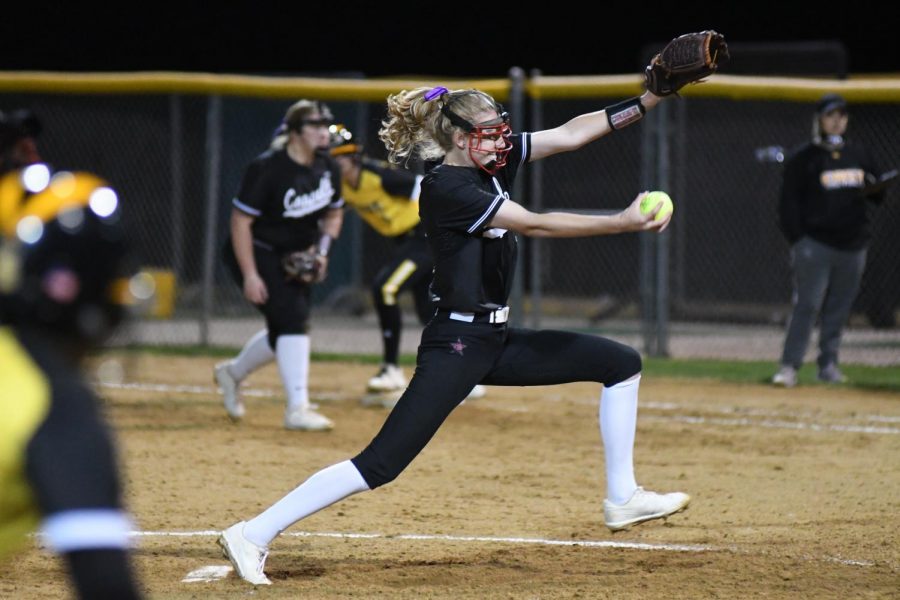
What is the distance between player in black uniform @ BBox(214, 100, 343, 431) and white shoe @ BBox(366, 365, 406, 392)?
118 centimetres

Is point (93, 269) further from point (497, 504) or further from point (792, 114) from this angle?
point (792, 114)

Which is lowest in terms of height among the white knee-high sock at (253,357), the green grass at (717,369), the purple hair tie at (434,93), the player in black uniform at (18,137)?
the green grass at (717,369)

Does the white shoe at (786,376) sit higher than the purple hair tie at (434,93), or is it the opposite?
the purple hair tie at (434,93)

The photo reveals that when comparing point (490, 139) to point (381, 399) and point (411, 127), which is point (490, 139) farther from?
point (381, 399)

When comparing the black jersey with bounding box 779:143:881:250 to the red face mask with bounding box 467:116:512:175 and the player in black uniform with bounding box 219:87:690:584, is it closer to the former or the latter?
the player in black uniform with bounding box 219:87:690:584

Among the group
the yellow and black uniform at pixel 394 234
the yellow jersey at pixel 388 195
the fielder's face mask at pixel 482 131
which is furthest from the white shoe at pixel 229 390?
the fielder's face mask at pixel 482 131

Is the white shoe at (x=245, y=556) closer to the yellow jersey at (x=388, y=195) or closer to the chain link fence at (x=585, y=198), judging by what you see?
the yellow jersey at (x=388, y=195)

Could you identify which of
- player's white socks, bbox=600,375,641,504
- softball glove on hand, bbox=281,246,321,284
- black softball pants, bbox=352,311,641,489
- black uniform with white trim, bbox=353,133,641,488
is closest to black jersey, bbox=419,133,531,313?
black uniform with white trim, bbox=353,133,641,488

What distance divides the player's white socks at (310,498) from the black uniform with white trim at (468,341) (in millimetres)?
57

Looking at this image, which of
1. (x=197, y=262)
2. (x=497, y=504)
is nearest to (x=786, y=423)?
(x=497, y=504)

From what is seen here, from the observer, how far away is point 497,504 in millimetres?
6828

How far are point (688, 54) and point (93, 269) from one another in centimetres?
353

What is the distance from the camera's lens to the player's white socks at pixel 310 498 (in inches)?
197

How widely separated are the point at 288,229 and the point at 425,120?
11.7 feet
